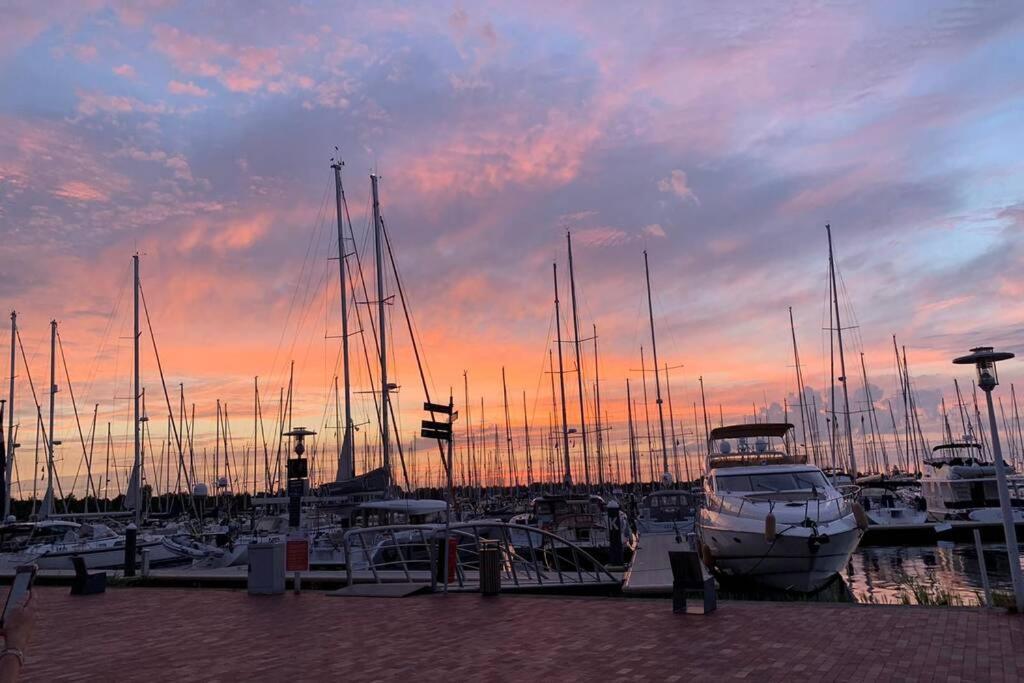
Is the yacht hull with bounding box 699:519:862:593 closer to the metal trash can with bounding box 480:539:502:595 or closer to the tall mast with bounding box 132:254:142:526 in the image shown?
the metal trash can with bounding box 480:539:502:595

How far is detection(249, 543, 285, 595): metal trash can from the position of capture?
1728 cm

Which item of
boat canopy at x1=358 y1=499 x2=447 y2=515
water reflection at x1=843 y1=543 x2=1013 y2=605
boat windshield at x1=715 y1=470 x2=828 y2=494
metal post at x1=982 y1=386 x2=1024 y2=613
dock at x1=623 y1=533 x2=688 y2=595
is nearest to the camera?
metal post at x1=982 y1=386 x2=1024 y2=613

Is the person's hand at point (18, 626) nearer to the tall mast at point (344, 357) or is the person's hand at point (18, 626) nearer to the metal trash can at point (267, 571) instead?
the metal trash can at point (267, 571)

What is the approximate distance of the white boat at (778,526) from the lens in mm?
19484

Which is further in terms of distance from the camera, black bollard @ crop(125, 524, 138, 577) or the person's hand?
black bollard @ crop(125, 524, 138, 577)

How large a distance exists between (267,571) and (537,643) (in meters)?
8.93

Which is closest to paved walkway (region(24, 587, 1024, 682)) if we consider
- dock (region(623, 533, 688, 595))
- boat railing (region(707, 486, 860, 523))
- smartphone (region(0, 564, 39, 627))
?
dock (region(623, 533, 688, 595))

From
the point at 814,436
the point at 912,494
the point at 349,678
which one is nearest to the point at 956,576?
the point at 349,678

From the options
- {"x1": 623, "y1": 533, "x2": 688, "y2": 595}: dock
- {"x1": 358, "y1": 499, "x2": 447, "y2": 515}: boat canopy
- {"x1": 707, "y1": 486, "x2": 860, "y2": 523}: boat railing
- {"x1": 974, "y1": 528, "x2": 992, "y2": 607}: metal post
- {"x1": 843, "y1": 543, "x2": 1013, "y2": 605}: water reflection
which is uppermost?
{"x1": 358, "y1": 499, "x2": 447, "y2": 515}: boat canopy

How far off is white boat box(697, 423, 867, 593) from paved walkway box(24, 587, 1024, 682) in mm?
7006

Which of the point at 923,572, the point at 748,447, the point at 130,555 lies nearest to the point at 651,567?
the point at 748,447

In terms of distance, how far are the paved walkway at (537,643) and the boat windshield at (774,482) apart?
10.0 metres

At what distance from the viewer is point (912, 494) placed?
5856 centimetres

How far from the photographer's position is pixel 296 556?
1720cm
